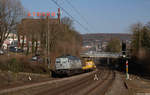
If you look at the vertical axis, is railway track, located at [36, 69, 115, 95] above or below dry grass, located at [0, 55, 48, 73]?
below

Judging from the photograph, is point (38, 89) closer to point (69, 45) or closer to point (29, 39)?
point (29, 39)

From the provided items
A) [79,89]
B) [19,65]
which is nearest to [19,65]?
[19,65]

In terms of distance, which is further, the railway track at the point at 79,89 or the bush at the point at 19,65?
the bush at the point at 19,65

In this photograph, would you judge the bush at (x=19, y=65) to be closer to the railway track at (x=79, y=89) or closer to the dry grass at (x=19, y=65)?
the dry grass at (x=19, y=65)

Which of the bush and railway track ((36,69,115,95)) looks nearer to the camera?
railway track ((36,69,115,95))

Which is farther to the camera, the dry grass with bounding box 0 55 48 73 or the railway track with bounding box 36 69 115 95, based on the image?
the dry grass with bounding box 0 55 48 73

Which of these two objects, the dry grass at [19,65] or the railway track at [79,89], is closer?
the railway track at [79,89]

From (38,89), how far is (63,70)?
1877cm

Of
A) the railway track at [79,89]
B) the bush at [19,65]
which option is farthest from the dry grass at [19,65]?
the railway track at [79,89]

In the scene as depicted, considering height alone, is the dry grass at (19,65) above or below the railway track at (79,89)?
above

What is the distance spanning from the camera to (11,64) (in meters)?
37.2

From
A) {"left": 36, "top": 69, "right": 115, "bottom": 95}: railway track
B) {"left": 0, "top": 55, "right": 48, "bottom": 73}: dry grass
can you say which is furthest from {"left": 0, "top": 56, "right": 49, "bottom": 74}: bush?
{"left": 36, "top": 69, "right": 115, "bottom": 95}: railway track

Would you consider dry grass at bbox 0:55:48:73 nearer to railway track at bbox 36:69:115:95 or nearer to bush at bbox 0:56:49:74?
bush at bbox 0:56:49:74

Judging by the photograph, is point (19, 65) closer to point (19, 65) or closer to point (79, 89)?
point (19, 65)
